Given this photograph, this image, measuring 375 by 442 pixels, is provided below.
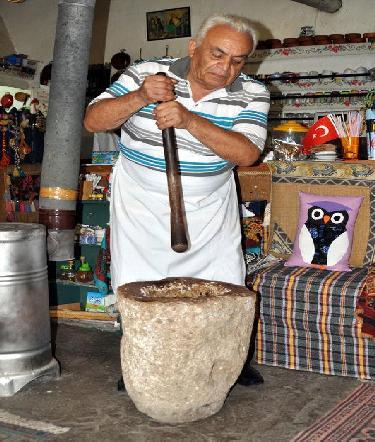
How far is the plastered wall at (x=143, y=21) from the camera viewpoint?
27.0 ft

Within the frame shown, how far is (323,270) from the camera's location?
3.42 m

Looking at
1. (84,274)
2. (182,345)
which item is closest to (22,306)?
(182,345)

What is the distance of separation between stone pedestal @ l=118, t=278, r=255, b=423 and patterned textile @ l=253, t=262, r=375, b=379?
25.4 inches

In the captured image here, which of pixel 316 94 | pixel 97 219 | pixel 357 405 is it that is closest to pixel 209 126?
pixel 357 405

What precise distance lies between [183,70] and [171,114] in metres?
0.42

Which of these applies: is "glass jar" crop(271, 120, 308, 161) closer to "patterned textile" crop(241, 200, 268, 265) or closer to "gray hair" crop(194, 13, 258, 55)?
"patterned textile" crop(241, 200, 268, 265)

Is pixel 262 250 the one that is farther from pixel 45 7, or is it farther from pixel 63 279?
pixel 45 7

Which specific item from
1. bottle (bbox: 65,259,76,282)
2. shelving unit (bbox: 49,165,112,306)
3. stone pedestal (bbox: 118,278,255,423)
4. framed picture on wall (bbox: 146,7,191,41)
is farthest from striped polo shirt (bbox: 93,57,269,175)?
framed picture on wall (bbox: 146,7,191,41)

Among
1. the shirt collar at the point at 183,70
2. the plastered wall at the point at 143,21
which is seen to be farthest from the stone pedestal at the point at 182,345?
the plastered wall at the point at 143,21

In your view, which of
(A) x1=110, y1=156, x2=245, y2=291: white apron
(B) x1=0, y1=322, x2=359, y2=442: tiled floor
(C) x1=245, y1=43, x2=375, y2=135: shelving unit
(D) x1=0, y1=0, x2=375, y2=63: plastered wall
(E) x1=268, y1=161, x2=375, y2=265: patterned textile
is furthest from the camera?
(D) x1=0, y1=0, x2=375, y2=63: plastered wall

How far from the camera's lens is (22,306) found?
2.96 metres

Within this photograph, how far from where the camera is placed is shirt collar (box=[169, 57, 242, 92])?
276 centimetres

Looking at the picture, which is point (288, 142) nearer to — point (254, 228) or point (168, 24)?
point (254, 228)

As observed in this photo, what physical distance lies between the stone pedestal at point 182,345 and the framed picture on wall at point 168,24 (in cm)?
718
